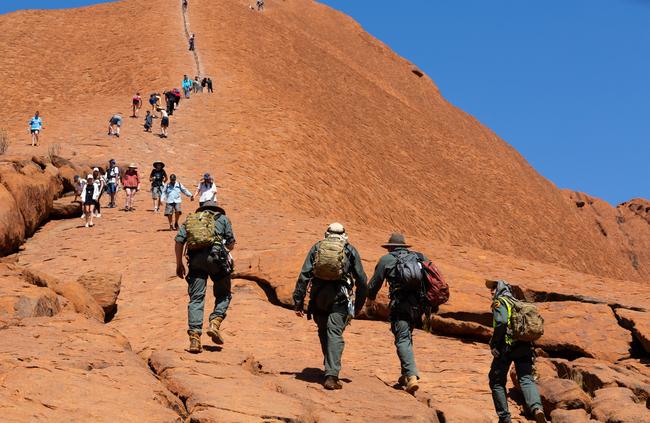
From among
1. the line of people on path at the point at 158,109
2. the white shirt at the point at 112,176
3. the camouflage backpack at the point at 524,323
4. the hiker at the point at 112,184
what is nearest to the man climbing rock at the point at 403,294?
the camouflage backpack at the point at 524,323

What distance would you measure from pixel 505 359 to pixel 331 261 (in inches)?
90.6

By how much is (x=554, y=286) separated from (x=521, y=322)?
7142 millimetres

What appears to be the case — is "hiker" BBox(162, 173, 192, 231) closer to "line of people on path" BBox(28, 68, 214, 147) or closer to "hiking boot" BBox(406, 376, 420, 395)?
"hiking boot" BBox(406, 376, 420, 395)

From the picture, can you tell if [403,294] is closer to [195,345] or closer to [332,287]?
[332,287]

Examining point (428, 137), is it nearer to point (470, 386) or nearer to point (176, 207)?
point (176, 207)

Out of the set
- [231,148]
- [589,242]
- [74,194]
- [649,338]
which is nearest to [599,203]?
[589,242]

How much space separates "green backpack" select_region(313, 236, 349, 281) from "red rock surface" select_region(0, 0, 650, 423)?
1231mm

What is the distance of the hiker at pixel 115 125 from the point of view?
3616 centimetres

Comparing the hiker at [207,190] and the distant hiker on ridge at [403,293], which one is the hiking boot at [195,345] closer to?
the distant hiker on ridge at [403,293]

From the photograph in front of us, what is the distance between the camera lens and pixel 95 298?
1312 centimetres

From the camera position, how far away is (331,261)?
9.28 meters

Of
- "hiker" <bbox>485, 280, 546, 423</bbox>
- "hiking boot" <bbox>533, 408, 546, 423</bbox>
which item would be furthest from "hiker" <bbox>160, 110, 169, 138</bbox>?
"hiking boot" <bbox>533, 408, 546, 423</bbox>

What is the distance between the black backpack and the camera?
973cm

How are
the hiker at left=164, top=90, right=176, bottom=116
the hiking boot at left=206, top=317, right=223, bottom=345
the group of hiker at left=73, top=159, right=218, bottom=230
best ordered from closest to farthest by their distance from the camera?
the hiking boot at left=206, top=317, right=223, bottom=345 → the group of hiker at left=73, top=159, right=218, bottom=230 → the hiker at left=164, top=90, right=176, bottom=116
